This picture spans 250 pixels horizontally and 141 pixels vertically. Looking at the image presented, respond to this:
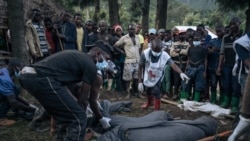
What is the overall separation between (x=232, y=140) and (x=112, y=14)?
1174 centimetres

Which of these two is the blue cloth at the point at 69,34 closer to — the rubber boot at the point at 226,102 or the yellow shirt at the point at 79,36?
the yellow shirt at the point at 79,36

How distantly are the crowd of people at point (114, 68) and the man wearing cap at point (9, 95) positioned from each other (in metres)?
0.02

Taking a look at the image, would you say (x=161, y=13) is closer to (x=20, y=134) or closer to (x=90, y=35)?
(x=90, y=35)

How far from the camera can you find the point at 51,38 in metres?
8.40

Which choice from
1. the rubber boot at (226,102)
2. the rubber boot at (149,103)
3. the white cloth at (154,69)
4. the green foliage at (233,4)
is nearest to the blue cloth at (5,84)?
the white cloth at (154,69)

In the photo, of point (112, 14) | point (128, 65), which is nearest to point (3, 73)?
point (128, 65)

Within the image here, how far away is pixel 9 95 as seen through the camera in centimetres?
588

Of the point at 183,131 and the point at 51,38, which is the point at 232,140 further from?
the point at 51,38

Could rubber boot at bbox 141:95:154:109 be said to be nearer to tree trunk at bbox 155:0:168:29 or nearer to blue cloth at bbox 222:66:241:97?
blue cloth at bbox 222:66:241:97

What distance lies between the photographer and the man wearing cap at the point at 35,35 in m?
7.68

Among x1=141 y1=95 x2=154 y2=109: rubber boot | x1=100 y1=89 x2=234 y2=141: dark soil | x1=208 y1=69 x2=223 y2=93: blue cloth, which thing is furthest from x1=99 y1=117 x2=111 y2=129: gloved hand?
x1=208 y1=69 x2=223 y2=93: blue cloth

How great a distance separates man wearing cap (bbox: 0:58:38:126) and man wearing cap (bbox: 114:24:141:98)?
322 cm

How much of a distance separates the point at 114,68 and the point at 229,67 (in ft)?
8.54

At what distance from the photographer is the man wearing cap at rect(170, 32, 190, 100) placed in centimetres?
856
